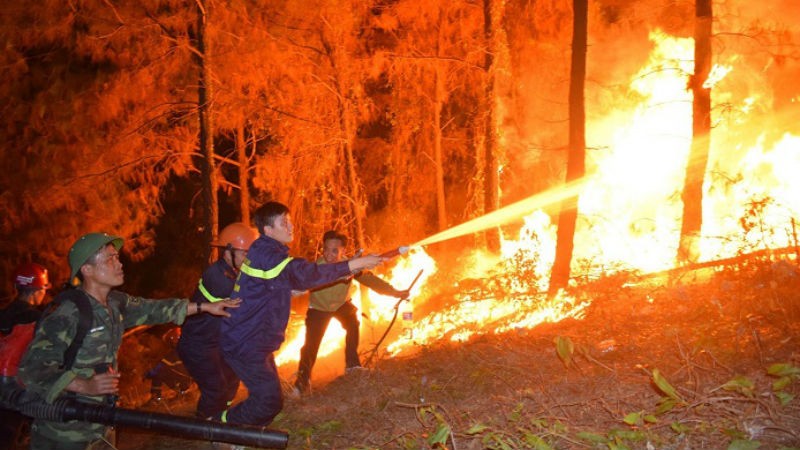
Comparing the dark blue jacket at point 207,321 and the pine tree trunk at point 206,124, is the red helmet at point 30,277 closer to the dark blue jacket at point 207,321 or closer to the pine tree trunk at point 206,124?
the dark blue jacket at point 207,321

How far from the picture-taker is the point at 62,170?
51.0 feet

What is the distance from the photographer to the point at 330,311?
8156 millimetres

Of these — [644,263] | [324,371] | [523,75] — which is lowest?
[324,371]

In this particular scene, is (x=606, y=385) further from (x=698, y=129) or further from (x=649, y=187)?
(x=649, y=187)

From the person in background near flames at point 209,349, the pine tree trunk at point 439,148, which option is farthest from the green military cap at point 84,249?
the pine tree trunk at point 439,148

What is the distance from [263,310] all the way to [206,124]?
8335mm

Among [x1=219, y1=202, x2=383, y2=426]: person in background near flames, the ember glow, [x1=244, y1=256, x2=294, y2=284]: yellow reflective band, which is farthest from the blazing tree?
[x1=244, y1=256, x2=294, y2=284]: yellow reflective band

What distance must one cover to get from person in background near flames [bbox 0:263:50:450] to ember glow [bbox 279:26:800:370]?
6.21 m

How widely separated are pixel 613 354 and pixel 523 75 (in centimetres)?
1172

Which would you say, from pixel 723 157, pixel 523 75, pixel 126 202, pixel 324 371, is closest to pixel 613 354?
pixel 324 371

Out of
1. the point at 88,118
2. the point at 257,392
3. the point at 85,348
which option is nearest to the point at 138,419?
the point at 85,348

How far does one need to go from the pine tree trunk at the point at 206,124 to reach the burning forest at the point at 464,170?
0.17 ft

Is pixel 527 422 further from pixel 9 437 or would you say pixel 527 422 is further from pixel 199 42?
pixel 199 42

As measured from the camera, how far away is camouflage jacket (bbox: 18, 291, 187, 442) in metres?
4.09
